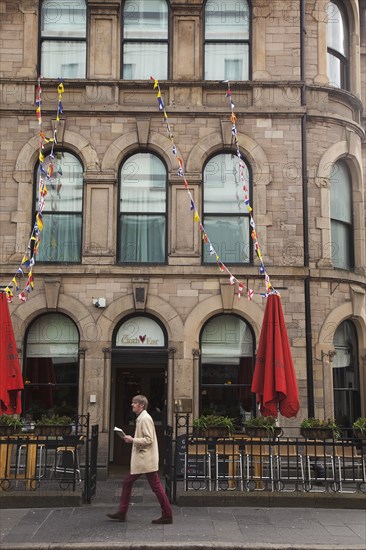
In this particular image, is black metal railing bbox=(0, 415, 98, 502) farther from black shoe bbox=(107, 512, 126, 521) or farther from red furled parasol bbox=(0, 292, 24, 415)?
black shoe bbox=(107, 512, 126, 521)

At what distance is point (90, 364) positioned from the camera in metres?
13.8

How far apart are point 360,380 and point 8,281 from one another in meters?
8.01

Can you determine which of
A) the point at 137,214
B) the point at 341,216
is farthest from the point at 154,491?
the point at 341,216

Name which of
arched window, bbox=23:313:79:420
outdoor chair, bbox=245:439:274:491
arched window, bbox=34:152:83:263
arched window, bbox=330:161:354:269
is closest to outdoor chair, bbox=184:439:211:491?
outdoor chair, bbox=245:439:274:491

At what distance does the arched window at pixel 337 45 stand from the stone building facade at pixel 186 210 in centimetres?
60

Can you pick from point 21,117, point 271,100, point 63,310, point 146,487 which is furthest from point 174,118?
point 146,487

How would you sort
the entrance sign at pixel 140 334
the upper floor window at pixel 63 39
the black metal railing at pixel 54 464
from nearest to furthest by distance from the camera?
the black metal railing at pixel 54 464
the entrance sign at pixel 140 334
the upper floor window at pixel 63 39

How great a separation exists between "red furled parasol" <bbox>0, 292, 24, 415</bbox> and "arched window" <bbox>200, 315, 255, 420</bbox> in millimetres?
4178

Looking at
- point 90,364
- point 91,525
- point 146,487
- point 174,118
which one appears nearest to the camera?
point 91,525

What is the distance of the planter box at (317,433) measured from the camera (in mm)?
11156

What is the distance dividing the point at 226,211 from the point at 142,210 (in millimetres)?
1839

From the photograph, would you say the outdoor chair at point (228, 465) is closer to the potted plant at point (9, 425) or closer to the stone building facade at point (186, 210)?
the stone building facade at point (186, 210)

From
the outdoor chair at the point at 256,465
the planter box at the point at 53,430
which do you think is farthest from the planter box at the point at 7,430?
the outdoor chair at the point at 256,465

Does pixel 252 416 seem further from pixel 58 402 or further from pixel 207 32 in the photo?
pixel 207 32
